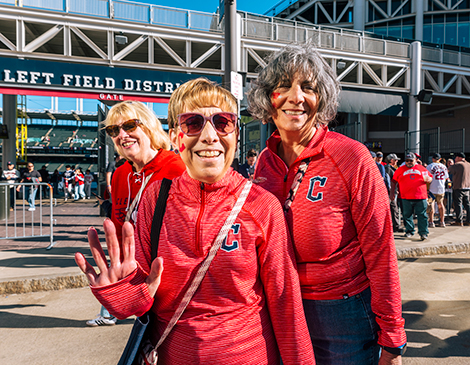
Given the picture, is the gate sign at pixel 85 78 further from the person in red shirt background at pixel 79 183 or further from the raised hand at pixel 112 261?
the raised hand at pixel 112 261

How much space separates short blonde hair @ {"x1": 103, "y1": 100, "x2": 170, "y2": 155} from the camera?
2504 mm

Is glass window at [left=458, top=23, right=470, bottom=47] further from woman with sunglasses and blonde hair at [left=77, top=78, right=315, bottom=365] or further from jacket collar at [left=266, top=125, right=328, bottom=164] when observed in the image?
woman with sunglasses and blonde hair at [left=77, top=78, right=315, bottom=365]

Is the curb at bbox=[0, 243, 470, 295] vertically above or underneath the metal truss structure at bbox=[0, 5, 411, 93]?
underneath

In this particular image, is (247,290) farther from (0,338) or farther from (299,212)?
(0,338)

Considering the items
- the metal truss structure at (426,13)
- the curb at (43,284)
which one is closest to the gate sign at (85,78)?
the curb at (43,284)

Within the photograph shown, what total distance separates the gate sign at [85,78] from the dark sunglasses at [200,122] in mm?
11131

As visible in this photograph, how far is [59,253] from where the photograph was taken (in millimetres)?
6090

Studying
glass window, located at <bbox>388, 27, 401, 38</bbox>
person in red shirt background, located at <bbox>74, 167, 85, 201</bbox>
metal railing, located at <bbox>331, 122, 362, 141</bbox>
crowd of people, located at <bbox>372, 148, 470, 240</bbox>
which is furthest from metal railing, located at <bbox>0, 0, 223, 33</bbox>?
glass window, located at <bbox>388, 27, 401, 38</bbox>

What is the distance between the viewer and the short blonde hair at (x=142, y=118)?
2.50m

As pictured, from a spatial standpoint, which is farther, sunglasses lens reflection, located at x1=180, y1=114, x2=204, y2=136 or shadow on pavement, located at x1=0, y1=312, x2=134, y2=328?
shadow on pavement, located at x1=0, y1=312, x2=134, y2=328

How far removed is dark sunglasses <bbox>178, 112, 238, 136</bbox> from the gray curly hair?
0.41m

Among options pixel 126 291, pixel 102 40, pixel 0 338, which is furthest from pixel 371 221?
pixel 102 40

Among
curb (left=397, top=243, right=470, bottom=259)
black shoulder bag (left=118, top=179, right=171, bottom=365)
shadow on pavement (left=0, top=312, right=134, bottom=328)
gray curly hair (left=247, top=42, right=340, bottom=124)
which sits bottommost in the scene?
shadow on pavement (left=0, top=312, right=134, bottom=328)

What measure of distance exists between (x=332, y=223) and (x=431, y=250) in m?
6.39
